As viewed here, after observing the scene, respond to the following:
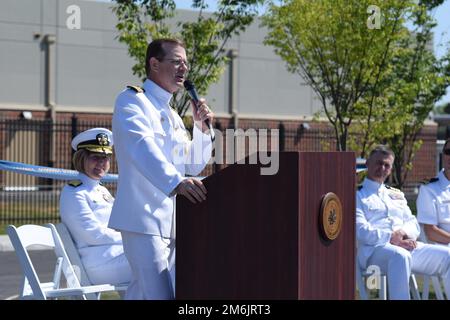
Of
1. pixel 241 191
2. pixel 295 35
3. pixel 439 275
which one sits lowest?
pixel 439 275

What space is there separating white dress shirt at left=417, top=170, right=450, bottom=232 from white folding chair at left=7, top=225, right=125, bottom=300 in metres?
3.03

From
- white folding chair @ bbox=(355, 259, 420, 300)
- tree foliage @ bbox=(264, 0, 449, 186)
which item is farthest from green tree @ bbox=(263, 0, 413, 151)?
white folding chair @ bbox=(355, 259, 420, 300)

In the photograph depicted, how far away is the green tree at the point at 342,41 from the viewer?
54.7ft

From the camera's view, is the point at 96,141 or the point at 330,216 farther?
the point at 96,141

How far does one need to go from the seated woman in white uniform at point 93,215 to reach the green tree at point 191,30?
8.37m

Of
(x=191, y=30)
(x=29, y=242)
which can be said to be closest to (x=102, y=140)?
(x=29, y=242)

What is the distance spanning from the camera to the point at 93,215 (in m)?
7.16

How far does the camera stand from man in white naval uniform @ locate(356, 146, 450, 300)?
7909 mm

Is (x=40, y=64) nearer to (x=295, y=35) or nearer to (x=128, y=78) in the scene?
(x=128, y=78)

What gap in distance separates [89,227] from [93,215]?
0.12m

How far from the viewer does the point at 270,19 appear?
18719 millimetres

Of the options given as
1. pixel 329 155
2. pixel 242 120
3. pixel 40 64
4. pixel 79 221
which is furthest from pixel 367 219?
pixel 242 120

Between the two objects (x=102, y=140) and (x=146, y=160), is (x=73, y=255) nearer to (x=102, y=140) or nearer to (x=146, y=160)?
(x=102, y=140)

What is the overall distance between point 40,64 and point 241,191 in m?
30.7
